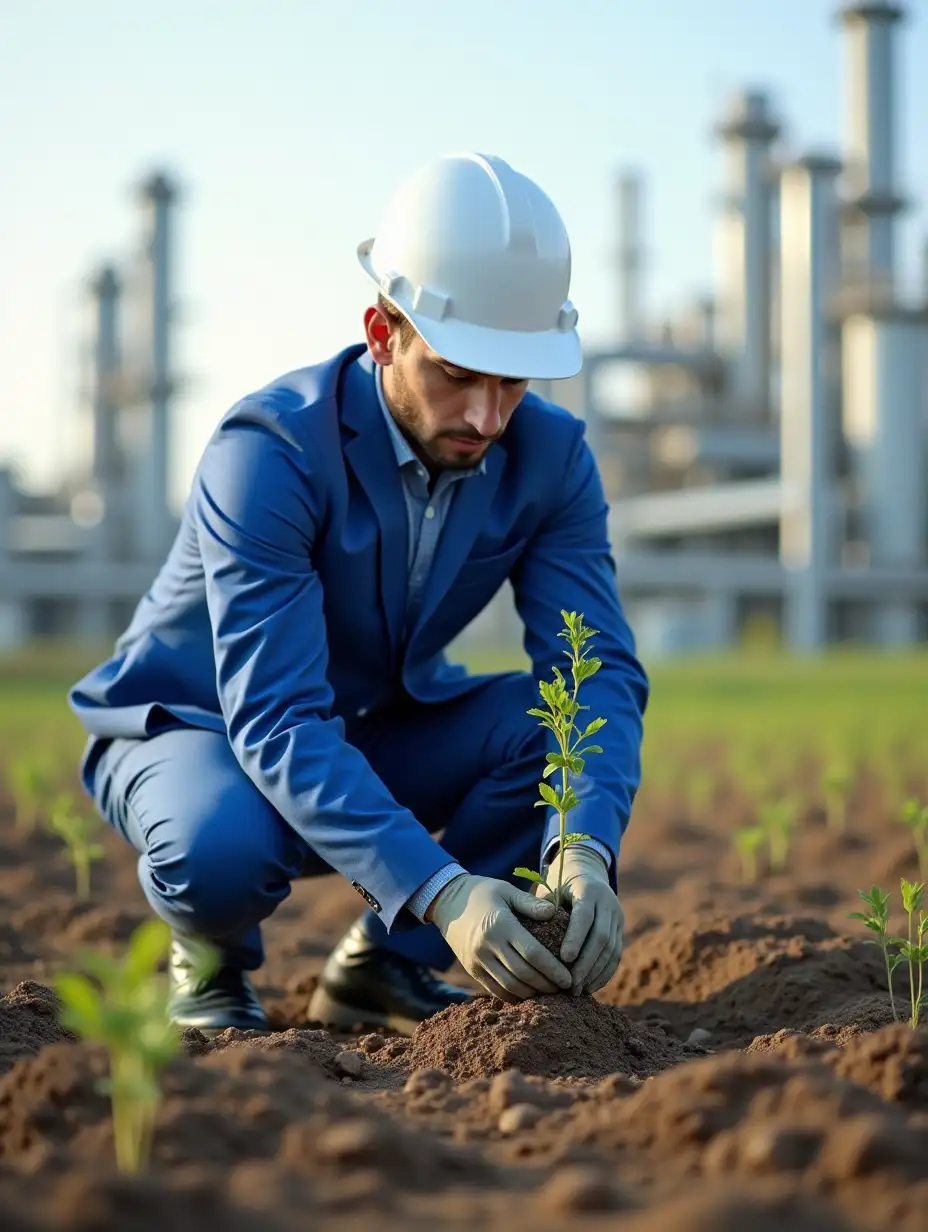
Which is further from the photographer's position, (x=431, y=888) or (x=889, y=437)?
(x=889, y=437)

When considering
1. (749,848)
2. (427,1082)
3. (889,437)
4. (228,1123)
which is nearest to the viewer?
(228,1123)

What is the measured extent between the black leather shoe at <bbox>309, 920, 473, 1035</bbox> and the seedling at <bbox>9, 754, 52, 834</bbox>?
81.2 inches

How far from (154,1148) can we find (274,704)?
3.63 feet

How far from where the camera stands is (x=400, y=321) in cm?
278

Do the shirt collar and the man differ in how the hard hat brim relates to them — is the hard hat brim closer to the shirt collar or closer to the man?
the man

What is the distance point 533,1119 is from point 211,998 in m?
1.27

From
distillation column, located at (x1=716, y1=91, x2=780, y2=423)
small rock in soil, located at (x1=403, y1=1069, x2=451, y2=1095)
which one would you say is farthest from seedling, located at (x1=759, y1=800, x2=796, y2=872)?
distillation column, located at (x1=716, y1=91, x2=780, y2=423)

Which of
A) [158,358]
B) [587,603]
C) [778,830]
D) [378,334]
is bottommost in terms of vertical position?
[778,830]

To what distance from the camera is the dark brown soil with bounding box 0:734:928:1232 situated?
130 cm

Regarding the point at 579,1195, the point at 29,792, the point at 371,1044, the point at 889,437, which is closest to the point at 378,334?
the point at 371,1044

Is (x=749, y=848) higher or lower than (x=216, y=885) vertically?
lower

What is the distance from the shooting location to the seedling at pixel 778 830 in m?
4.19

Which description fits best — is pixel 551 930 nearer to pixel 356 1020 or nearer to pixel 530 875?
pixel 530 875

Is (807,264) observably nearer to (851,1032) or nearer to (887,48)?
(887,48)
